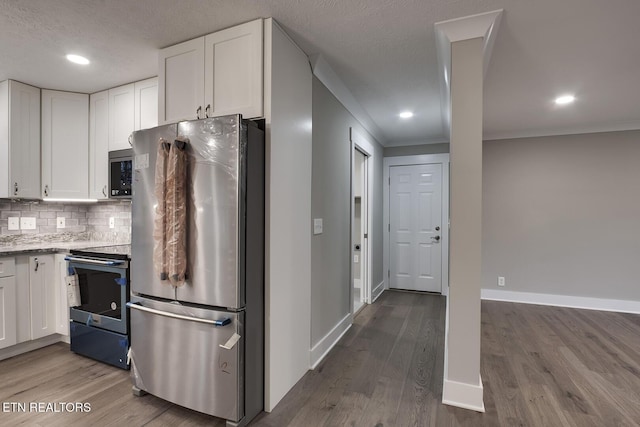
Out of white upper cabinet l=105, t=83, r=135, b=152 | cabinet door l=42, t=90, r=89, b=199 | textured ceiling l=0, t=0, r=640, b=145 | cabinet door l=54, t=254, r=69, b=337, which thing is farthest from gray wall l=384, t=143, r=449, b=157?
cabinet door l=54, t=254, r=69, b=337

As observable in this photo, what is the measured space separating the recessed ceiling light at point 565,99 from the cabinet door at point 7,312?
17.5ft

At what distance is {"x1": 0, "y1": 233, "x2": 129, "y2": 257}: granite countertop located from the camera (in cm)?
262

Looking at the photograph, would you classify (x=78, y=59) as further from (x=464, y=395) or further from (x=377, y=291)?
(x=377, y=291)

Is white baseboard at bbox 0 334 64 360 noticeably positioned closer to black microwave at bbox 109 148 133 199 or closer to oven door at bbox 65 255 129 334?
oven door at bbox 65 255 129 334

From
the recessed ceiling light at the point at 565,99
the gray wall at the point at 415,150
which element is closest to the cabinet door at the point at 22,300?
the gray wall at the point at 415,150

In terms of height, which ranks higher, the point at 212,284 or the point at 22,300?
the point at 212,284

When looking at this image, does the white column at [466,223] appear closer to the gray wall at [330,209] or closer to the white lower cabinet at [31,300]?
the gray wall at [330,209]

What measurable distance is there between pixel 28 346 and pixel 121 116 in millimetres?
2212

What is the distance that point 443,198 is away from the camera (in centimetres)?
471

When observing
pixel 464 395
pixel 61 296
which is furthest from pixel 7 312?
pixel 464 395

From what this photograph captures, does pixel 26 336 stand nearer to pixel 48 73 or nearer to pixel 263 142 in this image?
pixel 48 73

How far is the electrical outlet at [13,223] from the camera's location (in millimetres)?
2924

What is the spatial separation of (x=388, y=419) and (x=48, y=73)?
374cm

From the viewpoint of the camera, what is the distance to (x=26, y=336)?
2656 mm
